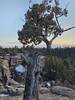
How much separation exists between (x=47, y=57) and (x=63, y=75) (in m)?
1.90

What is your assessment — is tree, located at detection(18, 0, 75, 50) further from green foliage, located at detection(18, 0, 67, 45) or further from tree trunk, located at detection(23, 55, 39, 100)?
tree trunk, located at detection(23, 55, 39, 100)

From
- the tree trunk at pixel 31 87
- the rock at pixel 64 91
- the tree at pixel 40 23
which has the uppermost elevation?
the tree at pixel 40 23

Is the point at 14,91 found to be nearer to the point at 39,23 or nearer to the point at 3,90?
the point at 3,90

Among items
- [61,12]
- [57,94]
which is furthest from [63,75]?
[61,12]

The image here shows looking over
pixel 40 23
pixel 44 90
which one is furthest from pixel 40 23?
pixel 44 90

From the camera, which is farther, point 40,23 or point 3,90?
point 40,23

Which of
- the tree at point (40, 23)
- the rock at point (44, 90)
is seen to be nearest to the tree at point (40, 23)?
the tree at point (40, 23)

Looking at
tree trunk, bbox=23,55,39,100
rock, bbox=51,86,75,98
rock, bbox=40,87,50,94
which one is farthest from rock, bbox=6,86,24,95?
tree trunk, bbox=23,55,39,100

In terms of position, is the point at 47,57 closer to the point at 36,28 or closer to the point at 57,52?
the point at 57,52

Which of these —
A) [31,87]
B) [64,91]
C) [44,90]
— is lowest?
[31,87]

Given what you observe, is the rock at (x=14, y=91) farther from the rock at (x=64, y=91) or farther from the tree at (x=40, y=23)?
the tree at (x=40, y=23)

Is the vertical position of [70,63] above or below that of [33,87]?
above

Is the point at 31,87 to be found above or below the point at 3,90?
below

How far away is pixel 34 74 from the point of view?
927cm
